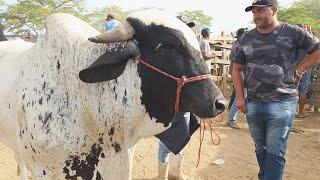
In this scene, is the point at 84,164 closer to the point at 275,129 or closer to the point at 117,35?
the point at 117,35

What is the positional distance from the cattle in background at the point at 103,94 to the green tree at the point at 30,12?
26220mm

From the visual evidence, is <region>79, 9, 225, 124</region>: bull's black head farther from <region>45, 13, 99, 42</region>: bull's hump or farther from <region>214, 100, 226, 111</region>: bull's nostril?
<region>45, 13, 99, 42</region>: bull's hump

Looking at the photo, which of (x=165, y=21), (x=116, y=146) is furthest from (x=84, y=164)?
(x=165, y=21)

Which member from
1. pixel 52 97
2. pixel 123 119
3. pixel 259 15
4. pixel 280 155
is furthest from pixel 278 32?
pixel 52 97

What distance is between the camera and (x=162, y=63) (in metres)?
2.46

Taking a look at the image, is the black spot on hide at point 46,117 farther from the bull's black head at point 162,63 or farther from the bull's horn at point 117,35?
the bull's horn at point 117,35

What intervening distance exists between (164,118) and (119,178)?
0.57 metres

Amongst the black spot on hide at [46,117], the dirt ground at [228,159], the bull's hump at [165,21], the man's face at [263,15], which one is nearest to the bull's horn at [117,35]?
the bull's hump at [165,21]

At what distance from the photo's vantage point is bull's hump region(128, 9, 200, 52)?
2.45 m

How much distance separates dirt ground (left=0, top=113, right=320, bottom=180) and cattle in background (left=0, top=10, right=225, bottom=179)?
245 centimetres

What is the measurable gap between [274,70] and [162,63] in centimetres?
143

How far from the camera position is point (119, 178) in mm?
2816

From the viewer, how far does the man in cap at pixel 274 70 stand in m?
3.53

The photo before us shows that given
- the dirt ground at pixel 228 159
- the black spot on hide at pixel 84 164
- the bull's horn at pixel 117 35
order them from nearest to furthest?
1. the bull's horn at pixel 117 35
2. the black spot on hide at pixel 84 164
3. the dirt ground at pixel 228 159
